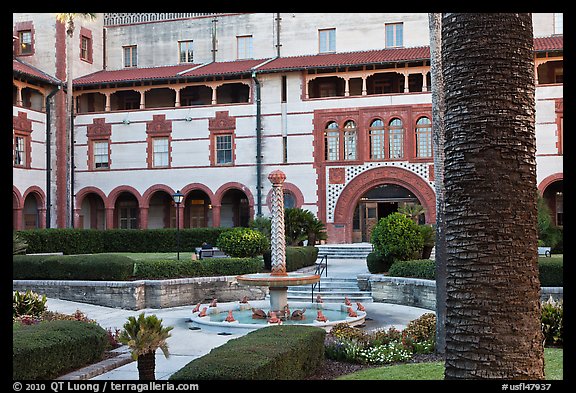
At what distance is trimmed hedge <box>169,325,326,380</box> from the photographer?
6320mm

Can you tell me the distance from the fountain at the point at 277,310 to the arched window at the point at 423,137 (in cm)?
1723

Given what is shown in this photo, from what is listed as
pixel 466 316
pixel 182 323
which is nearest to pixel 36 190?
pixel 182 323

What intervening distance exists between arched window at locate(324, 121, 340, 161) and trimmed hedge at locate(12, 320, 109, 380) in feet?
78.8

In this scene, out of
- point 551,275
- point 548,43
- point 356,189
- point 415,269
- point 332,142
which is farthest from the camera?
point 332,142

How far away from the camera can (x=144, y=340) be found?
7828mm

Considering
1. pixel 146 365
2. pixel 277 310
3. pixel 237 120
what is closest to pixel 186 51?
pixel 237 120

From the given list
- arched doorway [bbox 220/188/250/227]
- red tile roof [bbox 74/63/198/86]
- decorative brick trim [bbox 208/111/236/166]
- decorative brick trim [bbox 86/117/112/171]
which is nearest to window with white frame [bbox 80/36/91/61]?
red tile roof [bbox 74/63/198/86]

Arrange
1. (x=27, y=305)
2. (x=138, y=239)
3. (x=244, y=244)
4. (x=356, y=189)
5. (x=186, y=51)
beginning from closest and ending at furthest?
(x=27, y=305) → (x=244, y=244) → (x=138, y=239) → (x=356, y=189) → (x=186, y=51)

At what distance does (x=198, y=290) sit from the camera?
1948 cm

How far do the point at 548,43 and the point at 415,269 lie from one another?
18.7 metres

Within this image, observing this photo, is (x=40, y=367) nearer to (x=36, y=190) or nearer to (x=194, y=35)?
(x=36, y=190)

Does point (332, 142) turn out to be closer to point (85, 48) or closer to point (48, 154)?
point (48, 154)

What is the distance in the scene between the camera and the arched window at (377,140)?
3312 cm

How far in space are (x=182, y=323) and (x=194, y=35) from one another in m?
27.6
